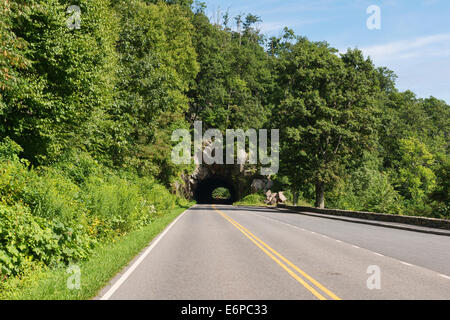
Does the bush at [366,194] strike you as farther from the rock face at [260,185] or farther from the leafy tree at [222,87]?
the leafy tree at [222,87]

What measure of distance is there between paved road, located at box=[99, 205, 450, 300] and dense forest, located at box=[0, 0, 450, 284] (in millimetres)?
2405

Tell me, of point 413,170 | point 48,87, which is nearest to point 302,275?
point 48,87

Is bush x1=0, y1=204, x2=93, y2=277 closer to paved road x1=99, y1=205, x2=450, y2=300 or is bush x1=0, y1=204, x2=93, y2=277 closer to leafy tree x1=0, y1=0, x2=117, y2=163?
paved road x1=99, y1=205, x2=450, y2=300

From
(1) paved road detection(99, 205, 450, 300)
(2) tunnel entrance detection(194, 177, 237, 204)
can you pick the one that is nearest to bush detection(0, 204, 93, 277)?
(1) paved road detection(99, 205, 450, 300)

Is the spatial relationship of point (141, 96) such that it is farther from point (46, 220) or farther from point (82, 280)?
point (82, 280)

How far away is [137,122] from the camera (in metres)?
30.5

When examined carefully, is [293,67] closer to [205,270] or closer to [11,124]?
[11,124]

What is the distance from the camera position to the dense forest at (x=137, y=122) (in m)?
10.3

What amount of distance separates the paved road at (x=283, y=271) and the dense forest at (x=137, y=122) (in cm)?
240

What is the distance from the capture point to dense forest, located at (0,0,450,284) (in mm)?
10312

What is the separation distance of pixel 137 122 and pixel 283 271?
23.7 m

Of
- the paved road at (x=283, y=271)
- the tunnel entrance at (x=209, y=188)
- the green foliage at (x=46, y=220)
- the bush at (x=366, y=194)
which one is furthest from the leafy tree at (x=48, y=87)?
the tunnel entrance at (x=209, y=188)

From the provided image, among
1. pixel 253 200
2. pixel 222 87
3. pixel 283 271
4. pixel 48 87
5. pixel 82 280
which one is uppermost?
pixel 222 87

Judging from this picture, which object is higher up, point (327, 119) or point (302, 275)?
point (327, 119)
